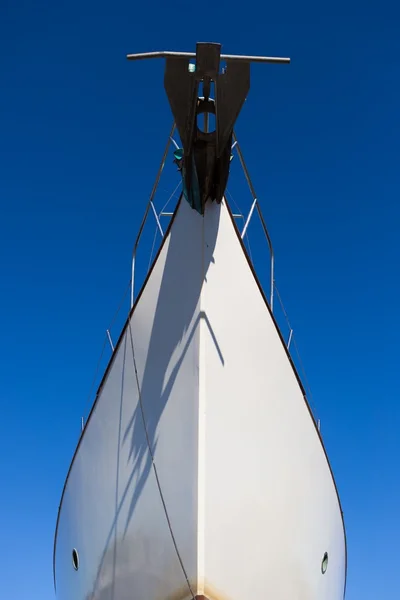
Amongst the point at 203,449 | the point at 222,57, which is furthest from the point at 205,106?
the point at 203,449

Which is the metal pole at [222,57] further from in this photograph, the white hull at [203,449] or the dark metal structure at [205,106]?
the white hull at [203,449]

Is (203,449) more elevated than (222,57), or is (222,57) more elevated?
(222,57)

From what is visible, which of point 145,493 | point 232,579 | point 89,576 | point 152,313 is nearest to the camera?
point 232,579

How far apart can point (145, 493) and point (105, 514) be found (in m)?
0.76

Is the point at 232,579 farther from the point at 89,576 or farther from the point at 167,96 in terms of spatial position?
the point at 167,96

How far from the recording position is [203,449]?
17.4 ft


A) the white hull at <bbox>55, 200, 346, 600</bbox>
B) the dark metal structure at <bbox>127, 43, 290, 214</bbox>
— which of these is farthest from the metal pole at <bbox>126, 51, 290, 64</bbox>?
the white hull at <bbox>55, 200, 346, 600</bbox>

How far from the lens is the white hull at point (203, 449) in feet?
17.5

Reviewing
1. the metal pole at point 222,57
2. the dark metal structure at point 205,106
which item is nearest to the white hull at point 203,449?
the dark metal structure at point 205,106

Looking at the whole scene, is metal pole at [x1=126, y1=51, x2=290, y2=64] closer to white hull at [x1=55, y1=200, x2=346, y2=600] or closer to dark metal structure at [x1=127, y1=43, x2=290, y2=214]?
dark metal structure at [x1=127, y1=43, x2=290, y2=214]

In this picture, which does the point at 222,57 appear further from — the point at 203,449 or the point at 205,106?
the point at 203,449

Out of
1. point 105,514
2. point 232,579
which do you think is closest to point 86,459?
point 105,514

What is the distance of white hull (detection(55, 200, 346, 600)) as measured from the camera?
533 cm

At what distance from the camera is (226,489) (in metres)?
5.39
